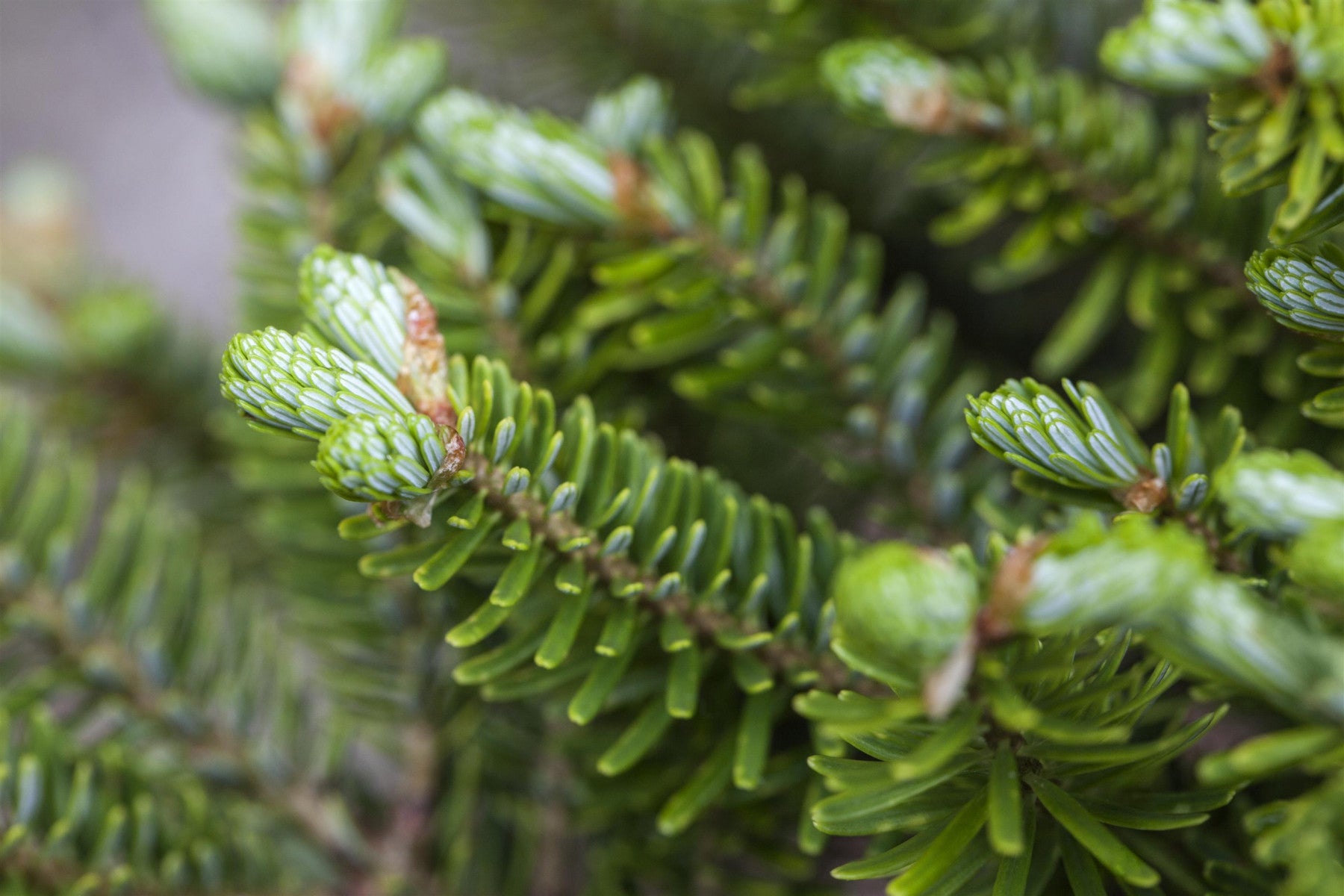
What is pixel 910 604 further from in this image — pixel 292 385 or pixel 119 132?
pixel 119 132

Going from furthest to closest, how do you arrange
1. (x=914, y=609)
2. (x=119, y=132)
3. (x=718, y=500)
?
(x=119, y=132) < (x=718, y=500) < (x=914, y=609)

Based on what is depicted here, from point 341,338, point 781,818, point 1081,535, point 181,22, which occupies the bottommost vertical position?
point 781,818

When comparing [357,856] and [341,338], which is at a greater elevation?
[341,338]

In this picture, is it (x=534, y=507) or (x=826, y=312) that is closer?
(x=534, y=507)

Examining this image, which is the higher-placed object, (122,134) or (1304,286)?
(122,134)

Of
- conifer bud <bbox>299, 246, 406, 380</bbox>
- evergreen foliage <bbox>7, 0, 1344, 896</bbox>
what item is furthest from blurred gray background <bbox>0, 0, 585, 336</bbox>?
conifer bud <bbox>299, 246, 406, 380</bbox>

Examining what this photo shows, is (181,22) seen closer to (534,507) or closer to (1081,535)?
(534,507)

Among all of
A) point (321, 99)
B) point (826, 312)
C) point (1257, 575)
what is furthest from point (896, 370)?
point (321, 99)

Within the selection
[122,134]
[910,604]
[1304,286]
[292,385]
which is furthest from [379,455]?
[122,134]
